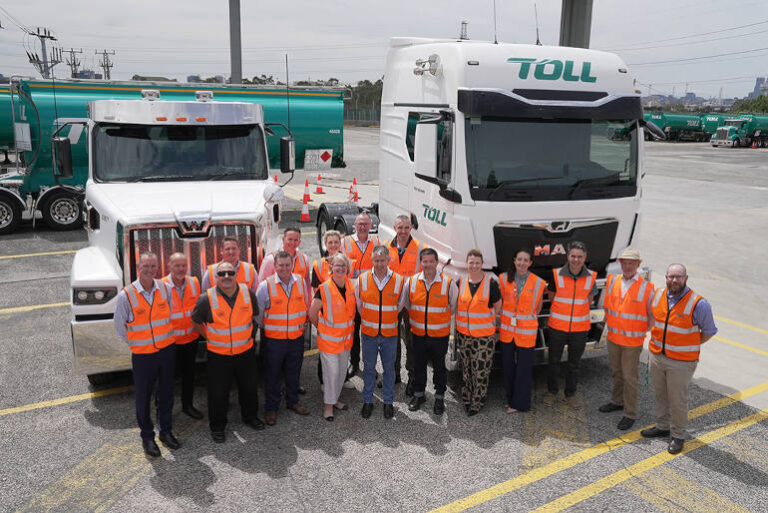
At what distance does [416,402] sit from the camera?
247 inches

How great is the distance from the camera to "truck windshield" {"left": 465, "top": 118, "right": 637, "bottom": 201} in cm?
630

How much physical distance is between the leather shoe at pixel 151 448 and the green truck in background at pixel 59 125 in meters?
9.63

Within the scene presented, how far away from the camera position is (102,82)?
51.1 ft

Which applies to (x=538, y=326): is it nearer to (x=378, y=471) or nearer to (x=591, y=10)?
(x=378, y=471)

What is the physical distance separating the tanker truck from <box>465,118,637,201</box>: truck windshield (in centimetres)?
5922

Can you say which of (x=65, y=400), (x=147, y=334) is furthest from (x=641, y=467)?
(x=65, y=400)

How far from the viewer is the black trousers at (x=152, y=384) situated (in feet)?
17.1

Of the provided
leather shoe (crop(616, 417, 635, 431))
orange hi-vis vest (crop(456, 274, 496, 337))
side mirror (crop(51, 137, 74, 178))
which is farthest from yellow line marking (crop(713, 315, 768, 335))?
side mirror (crop(51, 137, 74, 178))

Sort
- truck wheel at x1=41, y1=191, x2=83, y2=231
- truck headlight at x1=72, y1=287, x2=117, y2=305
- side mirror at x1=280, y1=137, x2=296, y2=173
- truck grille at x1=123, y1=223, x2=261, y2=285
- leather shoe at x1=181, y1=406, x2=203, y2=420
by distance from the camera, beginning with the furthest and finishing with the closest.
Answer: truck wheel at x1=41, y1=191, x2=83, y2=231 → side mirror at x1=280, y1=137, x2=296, y2=173 → truck grille at x1=123, y1=223, x2=261, y2=285 → leather shoe at x1=181, y1=406, x2=203, y2=420 → truck headlight at x1=72, y1=287, x2=117, y2=305

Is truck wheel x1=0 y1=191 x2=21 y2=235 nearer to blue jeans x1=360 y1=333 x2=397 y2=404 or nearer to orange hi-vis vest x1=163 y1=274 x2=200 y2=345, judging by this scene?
orange hi-vis vest x1=163 y1=274 x2=200 y2=345

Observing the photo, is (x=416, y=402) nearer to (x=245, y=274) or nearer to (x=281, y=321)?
(x=281, y=321)

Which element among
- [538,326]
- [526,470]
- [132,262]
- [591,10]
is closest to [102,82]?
[132,262]

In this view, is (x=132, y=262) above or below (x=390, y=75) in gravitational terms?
below

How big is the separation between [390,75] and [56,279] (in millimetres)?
7063
